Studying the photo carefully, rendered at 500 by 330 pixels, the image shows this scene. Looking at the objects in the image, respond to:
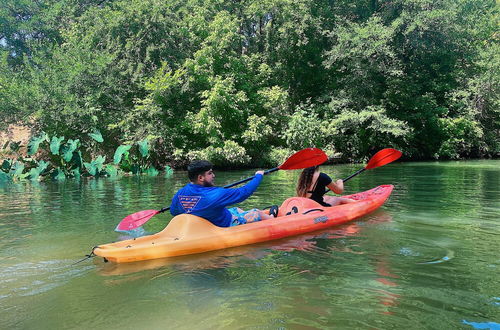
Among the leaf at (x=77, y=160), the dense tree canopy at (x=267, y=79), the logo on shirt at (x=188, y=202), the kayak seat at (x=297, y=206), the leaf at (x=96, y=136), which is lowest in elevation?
the kayak seat at (x=297, y=206)

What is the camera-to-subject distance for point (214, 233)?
4.44 m

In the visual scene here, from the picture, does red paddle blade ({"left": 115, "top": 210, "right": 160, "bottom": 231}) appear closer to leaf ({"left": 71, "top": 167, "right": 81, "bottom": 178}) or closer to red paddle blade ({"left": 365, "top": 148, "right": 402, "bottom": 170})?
red paddle blade ({"left": 365, "top": 148, "right": 402, "bottom": 170})

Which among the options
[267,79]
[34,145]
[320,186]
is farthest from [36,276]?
[267,79]

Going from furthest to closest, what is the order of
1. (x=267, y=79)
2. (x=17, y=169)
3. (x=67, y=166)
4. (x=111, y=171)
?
(x=267, y=79)
(x=67, y=166)
(x=111, y=171)
(x=17, y=169)

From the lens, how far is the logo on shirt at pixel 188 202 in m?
4.33

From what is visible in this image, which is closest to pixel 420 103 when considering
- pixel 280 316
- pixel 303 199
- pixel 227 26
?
pixel 227 26

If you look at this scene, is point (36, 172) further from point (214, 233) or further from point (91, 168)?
point (214, 233)

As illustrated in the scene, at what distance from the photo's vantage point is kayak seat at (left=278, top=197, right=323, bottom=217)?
5410mm

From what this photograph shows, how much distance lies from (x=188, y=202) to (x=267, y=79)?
15.8 m

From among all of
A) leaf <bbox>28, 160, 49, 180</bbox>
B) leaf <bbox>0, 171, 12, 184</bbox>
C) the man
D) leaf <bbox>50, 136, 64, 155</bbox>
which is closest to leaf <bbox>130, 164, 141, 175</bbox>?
leaf <bbox>50, 136, 64, 155</bbox>

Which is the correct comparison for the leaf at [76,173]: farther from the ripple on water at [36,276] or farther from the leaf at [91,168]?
the ripple on water at [36,276]

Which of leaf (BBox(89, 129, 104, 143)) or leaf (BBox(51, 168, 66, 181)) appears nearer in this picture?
leaf (BBox(51, 168, 66, 181))

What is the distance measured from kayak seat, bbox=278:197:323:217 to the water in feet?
1.37

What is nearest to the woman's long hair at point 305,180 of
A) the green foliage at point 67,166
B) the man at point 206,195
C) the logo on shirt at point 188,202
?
the man at point 206,195
